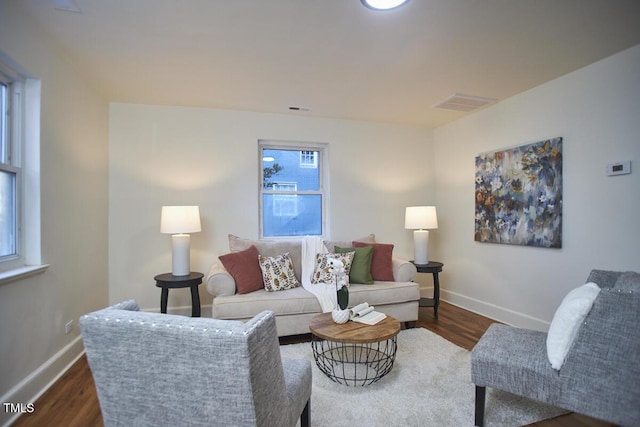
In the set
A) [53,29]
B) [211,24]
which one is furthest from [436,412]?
[53,29]

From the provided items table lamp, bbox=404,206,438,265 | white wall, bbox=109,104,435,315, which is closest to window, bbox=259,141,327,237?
white wall, bbox=109,104,435,315

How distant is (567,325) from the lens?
5.32 feet

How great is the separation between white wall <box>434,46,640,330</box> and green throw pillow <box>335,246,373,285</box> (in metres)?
1.49

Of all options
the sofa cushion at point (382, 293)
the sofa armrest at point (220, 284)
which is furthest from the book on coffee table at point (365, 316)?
the sofa armrest at point (220, 284)

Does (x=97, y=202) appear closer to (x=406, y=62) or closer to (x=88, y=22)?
(x=88, y=22)

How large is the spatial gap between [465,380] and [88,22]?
140 inches

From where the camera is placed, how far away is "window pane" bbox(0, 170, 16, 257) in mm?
2051

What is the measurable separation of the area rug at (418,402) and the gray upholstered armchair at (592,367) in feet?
0.69

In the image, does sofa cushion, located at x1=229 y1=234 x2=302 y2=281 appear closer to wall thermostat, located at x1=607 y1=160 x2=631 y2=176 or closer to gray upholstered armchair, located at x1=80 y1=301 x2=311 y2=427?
gray upholstered armchair, located at x1=80 y1=301 x2=311 y2=427

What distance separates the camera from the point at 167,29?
2.20 m

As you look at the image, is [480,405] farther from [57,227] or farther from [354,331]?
[57,227]

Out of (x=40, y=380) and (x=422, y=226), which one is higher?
(x=422, y=226)

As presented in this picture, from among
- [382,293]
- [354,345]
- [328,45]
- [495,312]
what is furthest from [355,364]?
[328,45]

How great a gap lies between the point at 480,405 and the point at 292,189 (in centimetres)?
309
